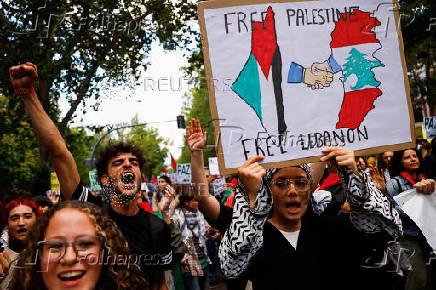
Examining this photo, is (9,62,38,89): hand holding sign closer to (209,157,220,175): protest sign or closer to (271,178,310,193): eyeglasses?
(271,178,310,193): eyeglasses

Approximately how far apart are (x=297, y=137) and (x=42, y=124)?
1.50m

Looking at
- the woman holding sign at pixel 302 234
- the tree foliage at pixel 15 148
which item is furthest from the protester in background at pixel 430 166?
the tree foliage at pixel 15 148

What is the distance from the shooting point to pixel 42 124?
8.88 ft

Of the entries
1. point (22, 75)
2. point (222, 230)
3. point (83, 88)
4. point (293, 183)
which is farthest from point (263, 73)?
point (83, 88)

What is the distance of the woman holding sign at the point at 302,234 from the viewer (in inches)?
96.3

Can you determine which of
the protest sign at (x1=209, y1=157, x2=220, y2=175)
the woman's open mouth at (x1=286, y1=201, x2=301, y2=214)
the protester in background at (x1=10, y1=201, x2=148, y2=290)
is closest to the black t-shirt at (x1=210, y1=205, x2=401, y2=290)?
the woman's open mouth at (x1=286, y1=201, x2=301, y2=214)

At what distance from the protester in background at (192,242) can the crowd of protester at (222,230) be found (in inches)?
132

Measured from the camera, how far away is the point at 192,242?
783 centimetres

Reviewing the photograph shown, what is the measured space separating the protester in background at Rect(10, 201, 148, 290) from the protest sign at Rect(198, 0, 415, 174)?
84cm

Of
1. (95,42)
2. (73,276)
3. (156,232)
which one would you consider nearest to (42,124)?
(73,276)

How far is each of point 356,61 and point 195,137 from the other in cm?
119

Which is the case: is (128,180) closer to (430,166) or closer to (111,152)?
(111,152)

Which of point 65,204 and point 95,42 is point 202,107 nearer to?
point 95,42

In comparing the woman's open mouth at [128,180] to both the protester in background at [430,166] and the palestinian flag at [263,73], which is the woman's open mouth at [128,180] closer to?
the palestinian flag at [263,73]
